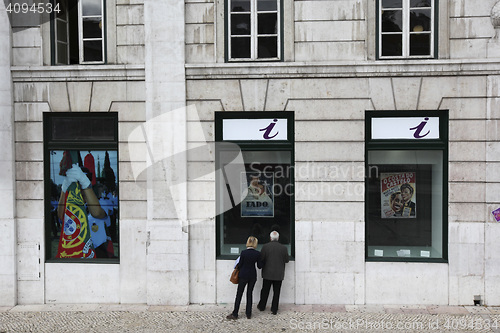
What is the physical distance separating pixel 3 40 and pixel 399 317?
10425mm

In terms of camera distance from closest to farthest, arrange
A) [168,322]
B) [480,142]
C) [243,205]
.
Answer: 1. [168,322]
2. [480,142]
3. [243,205]

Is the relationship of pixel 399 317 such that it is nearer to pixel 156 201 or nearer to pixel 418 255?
pixel 418 255

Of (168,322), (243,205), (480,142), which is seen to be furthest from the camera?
(243,205)

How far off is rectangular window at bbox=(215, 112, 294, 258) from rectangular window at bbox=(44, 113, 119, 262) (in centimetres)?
248

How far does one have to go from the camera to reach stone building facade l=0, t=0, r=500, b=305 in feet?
32.7

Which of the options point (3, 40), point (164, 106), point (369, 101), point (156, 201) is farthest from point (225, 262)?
point (3, 40)

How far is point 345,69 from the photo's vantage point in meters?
10.0

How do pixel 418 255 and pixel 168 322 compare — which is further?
pixel 418 255

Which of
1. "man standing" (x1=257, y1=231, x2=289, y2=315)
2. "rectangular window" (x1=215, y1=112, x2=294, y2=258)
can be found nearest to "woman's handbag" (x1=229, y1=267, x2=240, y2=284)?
"man standing" (x1=257, y1=231, x2=289, y2=315)

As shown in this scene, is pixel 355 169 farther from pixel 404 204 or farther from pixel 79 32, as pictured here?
pixel 79 32

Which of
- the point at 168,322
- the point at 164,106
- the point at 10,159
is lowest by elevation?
the point at 168,322

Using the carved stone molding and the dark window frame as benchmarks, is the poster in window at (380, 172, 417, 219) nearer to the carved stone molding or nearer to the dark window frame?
the carved stone molding

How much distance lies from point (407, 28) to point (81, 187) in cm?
820

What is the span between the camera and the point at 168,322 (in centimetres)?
928
